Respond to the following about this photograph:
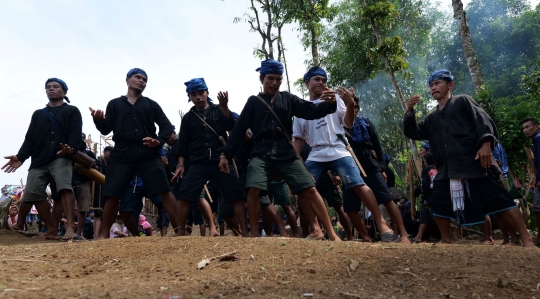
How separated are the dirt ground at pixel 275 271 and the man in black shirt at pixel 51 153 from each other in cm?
188

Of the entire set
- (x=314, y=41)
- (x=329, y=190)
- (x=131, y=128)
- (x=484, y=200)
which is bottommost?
(x=484, y=200)

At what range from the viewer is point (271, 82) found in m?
5.25

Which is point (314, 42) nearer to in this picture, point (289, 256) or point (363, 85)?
point (363, 85)

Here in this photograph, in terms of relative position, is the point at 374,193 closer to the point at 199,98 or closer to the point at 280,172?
the point at 280,172

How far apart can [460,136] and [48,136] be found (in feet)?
15.8

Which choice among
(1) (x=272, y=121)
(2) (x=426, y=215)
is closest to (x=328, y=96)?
(1) (x=272, y=121)

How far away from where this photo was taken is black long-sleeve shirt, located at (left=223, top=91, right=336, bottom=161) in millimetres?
5082

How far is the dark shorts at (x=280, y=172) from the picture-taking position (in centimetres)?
503

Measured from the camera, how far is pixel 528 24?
31.5 meters

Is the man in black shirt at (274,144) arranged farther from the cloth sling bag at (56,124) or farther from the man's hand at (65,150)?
the cloth sling bag at (56,124)

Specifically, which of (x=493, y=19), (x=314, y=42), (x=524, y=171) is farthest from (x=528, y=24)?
(x=524, y=171)

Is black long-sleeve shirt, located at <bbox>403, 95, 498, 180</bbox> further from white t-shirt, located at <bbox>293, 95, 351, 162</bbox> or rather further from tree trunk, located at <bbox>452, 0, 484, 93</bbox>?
tree trunk, located at <bbox>452, 0, 484, 93</bbox>

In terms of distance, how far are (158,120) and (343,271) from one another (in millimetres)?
3325

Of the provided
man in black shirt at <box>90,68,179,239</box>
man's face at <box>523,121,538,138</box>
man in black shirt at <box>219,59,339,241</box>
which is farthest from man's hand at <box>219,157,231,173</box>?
man's face at <box>523,121,538,138</box>
